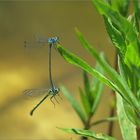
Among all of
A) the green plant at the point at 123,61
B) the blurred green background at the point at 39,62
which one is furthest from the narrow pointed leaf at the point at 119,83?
the blurred green background at the point at 39,62

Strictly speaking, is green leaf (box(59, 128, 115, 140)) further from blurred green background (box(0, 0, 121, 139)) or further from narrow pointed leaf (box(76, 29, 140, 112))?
blurred green background (box(0, 0, 121, 139))

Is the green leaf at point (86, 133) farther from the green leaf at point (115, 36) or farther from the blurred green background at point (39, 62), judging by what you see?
the blurred green background at point (39, 62)

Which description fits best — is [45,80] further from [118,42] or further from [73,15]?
[118,42]

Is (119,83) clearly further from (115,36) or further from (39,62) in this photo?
(39,62)

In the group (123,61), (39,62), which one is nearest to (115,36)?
(123,61)

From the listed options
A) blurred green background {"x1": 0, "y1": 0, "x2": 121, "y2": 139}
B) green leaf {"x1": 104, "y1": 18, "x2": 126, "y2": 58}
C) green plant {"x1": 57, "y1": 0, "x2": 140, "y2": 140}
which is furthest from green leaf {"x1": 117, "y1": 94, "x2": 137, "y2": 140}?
blurred green background {"x1": 0, "y1": 0, "x2": 121, "y2": 139}
